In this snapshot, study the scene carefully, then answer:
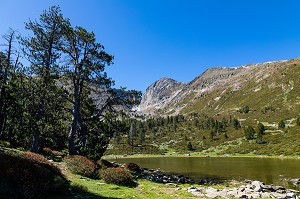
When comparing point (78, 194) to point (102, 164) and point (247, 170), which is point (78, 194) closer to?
point (102, 164)

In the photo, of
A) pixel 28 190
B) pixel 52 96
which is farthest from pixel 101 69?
pixel 28 190

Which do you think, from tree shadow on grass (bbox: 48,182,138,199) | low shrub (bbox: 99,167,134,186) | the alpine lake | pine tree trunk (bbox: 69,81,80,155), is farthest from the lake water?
tree shadow on grass (bbox: 48,182,138,199)

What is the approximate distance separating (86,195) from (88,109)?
2210 cm

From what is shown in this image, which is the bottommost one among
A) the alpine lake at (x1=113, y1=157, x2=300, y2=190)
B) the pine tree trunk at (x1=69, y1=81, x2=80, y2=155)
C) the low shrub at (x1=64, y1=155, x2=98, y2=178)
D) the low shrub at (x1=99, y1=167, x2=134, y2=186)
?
the alpine lake at (x1=113, y1=157, x2=300, y2=190)

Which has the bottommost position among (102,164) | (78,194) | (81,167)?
(78,194)

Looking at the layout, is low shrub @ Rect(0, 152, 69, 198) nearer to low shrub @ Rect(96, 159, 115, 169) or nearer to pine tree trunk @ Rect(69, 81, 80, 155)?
low shrub @ Rect(96, 159, 115, 169)

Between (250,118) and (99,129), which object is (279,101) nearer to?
(250,118)

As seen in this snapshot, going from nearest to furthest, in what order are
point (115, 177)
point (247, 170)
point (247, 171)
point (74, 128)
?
point (115, 177) < point (74, 128) < point (247, 171) < point (247, 170)

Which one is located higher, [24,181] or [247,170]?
[24,181]

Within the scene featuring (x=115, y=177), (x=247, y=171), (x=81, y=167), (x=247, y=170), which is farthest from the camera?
(x=247, y=170)

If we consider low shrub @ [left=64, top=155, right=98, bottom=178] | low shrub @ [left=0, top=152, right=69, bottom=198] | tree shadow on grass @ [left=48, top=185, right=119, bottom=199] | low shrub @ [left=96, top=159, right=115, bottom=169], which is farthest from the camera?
low shrub @ [left=96, top=159, right=115, bottom=169]

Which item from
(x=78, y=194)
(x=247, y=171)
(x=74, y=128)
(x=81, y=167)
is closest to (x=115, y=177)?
(x=81, y=167)

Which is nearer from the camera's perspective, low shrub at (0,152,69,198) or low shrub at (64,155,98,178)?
low shrub at (0,152,69,198)

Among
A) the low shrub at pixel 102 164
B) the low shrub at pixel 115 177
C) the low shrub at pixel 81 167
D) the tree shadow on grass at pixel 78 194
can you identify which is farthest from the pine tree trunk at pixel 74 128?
the tree shadow on grass at pixel 78 194
